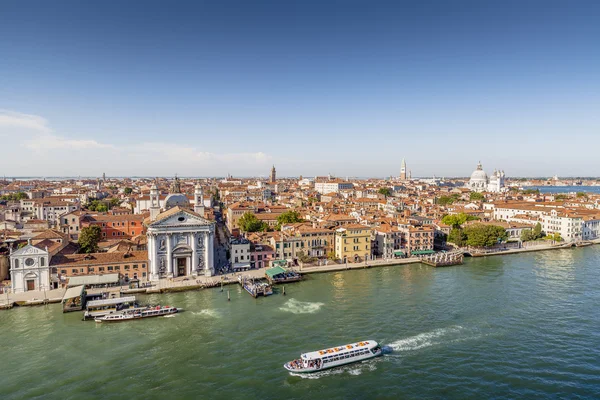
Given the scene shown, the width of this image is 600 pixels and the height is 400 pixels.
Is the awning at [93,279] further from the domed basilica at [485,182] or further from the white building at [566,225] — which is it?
the domed basilica at [485,182]

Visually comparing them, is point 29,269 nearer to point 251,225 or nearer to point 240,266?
point 240,266

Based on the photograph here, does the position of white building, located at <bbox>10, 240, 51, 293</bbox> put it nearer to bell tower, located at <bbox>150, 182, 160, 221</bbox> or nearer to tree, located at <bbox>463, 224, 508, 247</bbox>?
bell tower, located at <bbox>150, 182, 160, 221</bbox>

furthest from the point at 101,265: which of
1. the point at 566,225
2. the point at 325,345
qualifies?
the point at 566,225

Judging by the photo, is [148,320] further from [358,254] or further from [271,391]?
[358,254]

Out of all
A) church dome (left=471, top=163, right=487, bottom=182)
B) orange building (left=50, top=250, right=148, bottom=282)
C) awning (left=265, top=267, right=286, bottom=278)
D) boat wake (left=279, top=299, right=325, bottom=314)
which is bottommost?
boat wake (left=279, top=299, right=325, bottom=314)

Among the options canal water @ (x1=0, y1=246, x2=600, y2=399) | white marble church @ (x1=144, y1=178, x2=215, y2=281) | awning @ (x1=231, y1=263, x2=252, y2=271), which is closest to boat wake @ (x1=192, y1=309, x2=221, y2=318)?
canal water @ (x1=0, y1=246, x2=600, y2=399)

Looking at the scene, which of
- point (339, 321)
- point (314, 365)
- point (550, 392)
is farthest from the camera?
point (339, 321)

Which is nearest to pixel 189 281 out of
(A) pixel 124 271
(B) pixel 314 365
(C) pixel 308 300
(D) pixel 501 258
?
(A) pixel 124 271
